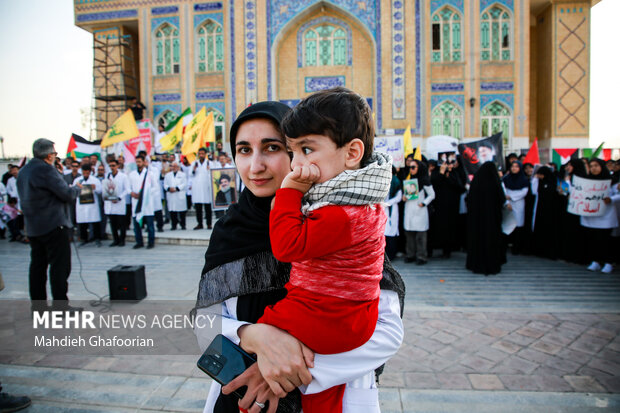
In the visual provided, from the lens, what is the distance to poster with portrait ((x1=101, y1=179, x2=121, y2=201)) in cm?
800

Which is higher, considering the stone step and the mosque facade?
the mosque facade

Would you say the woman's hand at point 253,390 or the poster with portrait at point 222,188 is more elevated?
the poster with portrait at point 222,188

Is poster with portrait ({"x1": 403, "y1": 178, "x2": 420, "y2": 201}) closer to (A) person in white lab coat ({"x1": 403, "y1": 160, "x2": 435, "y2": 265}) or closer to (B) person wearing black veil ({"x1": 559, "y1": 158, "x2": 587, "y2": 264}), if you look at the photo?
(A) person in white lab coat ({"x1": 403, "y1": 160, "x2": 435, "y2": 265})

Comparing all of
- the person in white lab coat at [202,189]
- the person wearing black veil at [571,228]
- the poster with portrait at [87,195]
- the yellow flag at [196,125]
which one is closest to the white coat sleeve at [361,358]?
the person wearing black veil at [571,228]

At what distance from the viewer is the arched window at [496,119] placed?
1683cm

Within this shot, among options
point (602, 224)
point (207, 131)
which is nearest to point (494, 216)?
point (602, 224)

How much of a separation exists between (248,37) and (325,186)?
1790 centimetres

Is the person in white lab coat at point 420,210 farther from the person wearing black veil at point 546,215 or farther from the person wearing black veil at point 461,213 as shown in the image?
the person wearing black veil at point 546,215

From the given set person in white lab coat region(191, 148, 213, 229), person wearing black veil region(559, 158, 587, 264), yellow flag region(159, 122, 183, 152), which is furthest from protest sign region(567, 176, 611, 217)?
→ yellow flag region(159, 122, 183, 152)

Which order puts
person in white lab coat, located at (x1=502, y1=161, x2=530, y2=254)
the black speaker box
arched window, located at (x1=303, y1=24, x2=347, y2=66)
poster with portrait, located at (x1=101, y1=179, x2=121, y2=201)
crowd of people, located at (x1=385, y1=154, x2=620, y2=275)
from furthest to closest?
arched window, located at (x1=303, y1=24, x2=347, y2=66) < poster with portrait, located at (x1=101, y1=179, x2=121, y2=201) < person in white lab coat, located at (x1=502, y1=161, x2=530, y2=254) < crowd of people, located at (x1=385, y1=154, x2=620, y2=275) < the black speaker box

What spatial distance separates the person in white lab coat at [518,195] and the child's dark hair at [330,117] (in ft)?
23.4

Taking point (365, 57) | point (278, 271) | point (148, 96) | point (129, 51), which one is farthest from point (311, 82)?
point (278, 271)

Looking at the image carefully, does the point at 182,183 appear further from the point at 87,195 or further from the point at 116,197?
the point at 87,195

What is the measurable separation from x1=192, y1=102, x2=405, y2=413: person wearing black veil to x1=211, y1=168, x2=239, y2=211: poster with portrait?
753 centimetres
